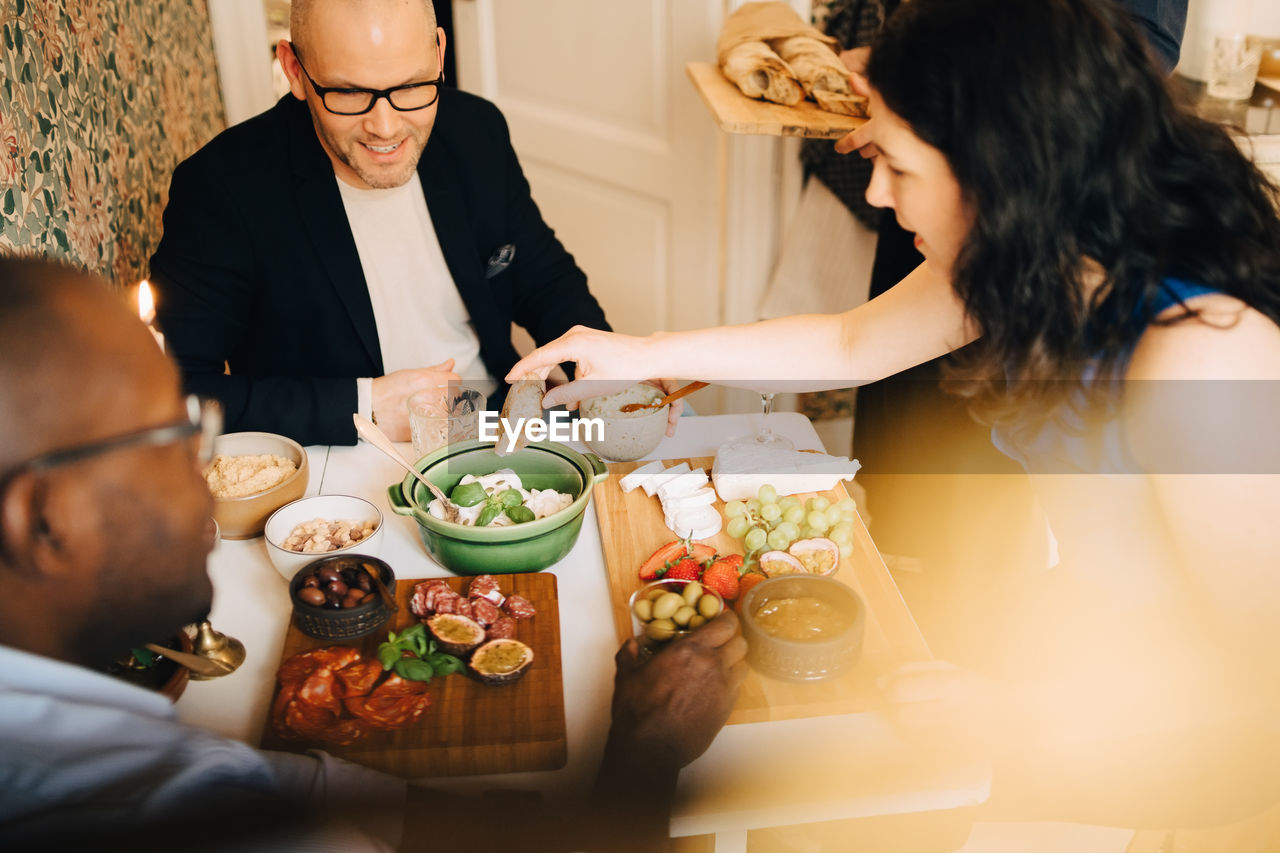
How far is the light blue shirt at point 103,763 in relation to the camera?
2.24 feet

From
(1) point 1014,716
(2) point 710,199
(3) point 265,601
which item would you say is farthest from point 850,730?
(2) point 710,199

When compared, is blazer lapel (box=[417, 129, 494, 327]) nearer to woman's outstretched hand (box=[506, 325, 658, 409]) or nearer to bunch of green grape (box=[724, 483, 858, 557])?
woman's outstretched hand (box=[506, 325, 658, 409])

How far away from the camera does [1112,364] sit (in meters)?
1.14

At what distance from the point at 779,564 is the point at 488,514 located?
1.34 ft

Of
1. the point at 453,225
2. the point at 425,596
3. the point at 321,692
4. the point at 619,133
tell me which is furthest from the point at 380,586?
the point at 619,133

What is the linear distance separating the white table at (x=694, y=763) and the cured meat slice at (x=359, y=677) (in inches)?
4.1

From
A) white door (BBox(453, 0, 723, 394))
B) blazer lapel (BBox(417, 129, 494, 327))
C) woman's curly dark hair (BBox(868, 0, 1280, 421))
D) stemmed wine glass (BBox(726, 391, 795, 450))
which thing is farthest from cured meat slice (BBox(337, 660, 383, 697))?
white door (BBox(453, 0, 723, 394))

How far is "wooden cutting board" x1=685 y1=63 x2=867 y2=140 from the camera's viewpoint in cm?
202

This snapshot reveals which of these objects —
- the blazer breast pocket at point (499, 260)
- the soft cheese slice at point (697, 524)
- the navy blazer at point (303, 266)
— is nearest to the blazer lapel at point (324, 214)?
the navy blazer at point (303, 266)

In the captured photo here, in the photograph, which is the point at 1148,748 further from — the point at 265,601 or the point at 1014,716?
the point at 265,601

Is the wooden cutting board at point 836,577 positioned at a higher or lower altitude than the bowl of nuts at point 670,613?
lower

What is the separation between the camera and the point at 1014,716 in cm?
115

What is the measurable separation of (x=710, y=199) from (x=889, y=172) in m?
1.81

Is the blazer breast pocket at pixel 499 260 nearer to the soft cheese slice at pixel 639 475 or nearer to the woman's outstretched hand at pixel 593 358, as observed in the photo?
the woman's outstretched hand at pixel 593 358
